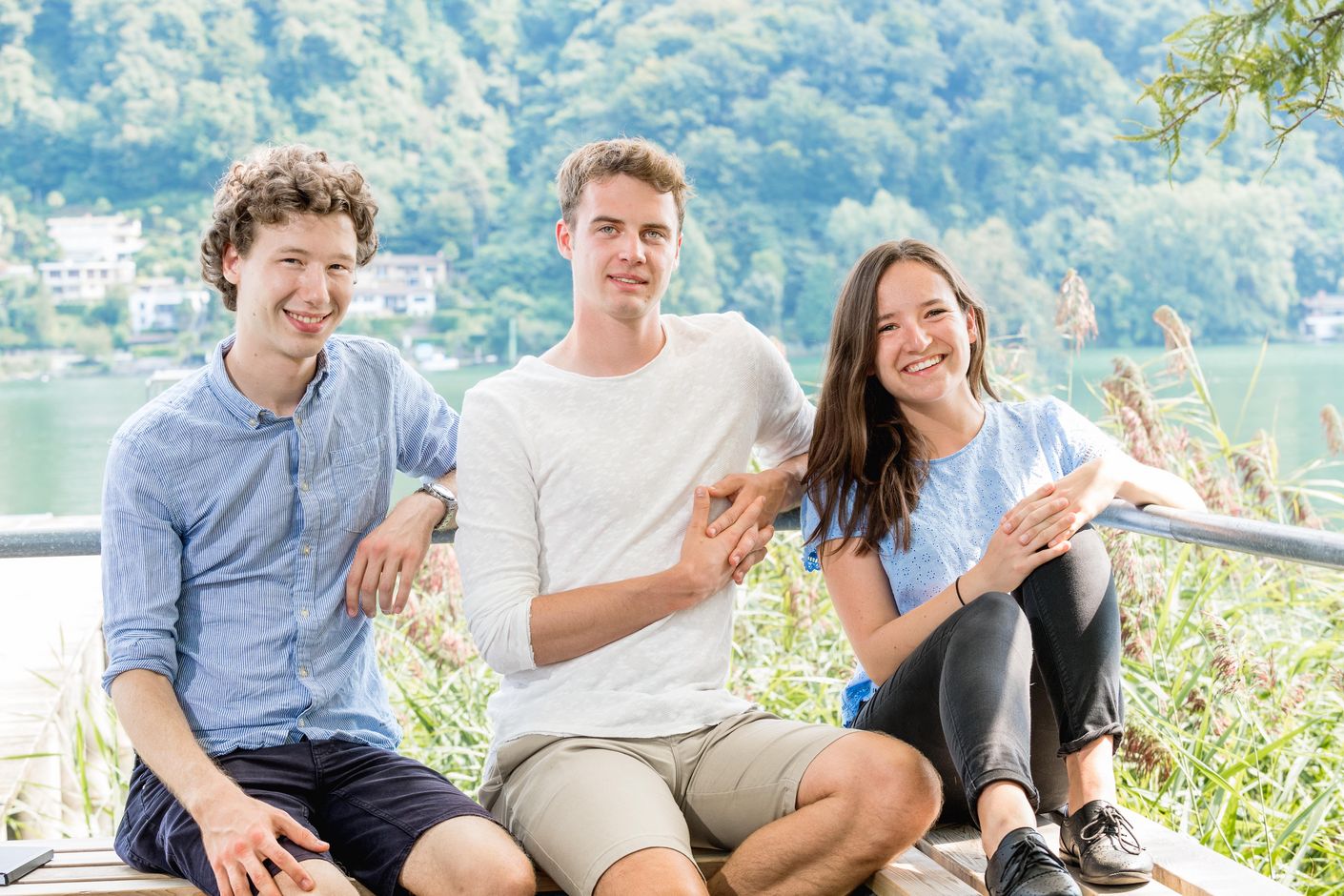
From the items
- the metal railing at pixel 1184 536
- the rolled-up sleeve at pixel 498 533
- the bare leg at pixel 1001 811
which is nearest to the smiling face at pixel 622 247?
the rolled-up sleeve at pixel 498 533

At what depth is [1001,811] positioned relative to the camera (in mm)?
1659

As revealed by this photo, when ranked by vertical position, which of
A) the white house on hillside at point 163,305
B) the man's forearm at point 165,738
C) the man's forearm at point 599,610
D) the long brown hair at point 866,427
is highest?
the long brown hair at point 866,427

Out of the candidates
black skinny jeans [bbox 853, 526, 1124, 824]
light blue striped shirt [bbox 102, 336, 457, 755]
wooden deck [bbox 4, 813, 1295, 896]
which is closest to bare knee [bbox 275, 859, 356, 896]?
wooden deck [bbox 4, 813, 1295, 896]

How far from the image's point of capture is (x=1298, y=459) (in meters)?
25.1

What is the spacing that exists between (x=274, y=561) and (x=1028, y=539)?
1.05 m

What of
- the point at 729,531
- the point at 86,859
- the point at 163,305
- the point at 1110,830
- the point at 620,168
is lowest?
the point at 163,305

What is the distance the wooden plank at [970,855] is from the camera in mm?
1760

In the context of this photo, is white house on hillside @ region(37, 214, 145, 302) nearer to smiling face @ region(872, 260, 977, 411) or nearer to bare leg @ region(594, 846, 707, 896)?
smiling face @ region(872, 260, 977, 411)

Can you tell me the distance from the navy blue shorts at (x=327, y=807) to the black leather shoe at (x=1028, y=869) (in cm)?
66

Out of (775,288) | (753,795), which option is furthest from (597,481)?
(775,288)

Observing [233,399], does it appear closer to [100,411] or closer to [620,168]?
[620,168]

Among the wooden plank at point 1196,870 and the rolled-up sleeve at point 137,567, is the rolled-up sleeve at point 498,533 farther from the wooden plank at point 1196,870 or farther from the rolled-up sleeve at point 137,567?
the wooden plank at point 1196,870

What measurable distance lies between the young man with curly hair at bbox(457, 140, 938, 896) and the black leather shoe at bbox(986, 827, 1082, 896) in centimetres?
17

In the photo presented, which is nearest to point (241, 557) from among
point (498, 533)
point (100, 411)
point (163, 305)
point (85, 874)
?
point (498, 533)
